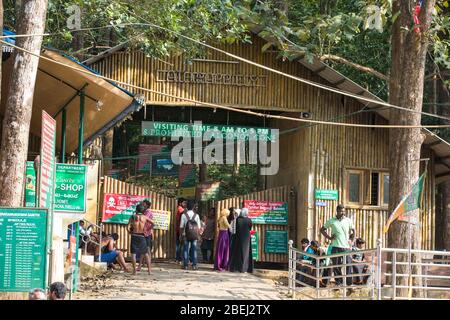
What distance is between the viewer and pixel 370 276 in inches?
487

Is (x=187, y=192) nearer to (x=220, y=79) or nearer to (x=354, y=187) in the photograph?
(x=220, y=79)

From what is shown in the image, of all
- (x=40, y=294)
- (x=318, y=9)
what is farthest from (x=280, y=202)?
(x=40, y=294)

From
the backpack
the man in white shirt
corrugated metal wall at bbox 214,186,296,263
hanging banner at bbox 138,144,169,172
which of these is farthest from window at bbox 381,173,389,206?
hanging banner at bbox 138,144,169,172

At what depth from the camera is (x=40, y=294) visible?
869cm

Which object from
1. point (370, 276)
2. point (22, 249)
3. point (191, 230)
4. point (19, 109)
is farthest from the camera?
point (191, 230)

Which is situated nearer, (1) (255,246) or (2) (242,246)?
(2) (242,246)

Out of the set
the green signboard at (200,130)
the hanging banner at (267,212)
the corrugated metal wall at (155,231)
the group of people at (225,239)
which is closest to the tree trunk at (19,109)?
the group of people at (225,239)

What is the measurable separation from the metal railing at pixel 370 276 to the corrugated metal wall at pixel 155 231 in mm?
4631

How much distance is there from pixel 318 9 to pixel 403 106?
973 centimetres

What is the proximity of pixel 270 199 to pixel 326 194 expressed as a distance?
1.42 m

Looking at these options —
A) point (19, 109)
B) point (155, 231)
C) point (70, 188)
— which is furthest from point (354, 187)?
point (19, 109)

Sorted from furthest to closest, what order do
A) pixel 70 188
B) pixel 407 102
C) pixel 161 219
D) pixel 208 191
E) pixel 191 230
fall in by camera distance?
pixel 208 191
pixel 161 219
pixel 191 230
pixel 407 102
pixel 70 188

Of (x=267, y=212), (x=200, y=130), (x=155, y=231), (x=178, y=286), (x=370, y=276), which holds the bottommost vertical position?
(x=178, y=286)

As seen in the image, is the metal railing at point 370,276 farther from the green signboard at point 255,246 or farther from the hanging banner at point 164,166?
the hanging banner at point 164,166
